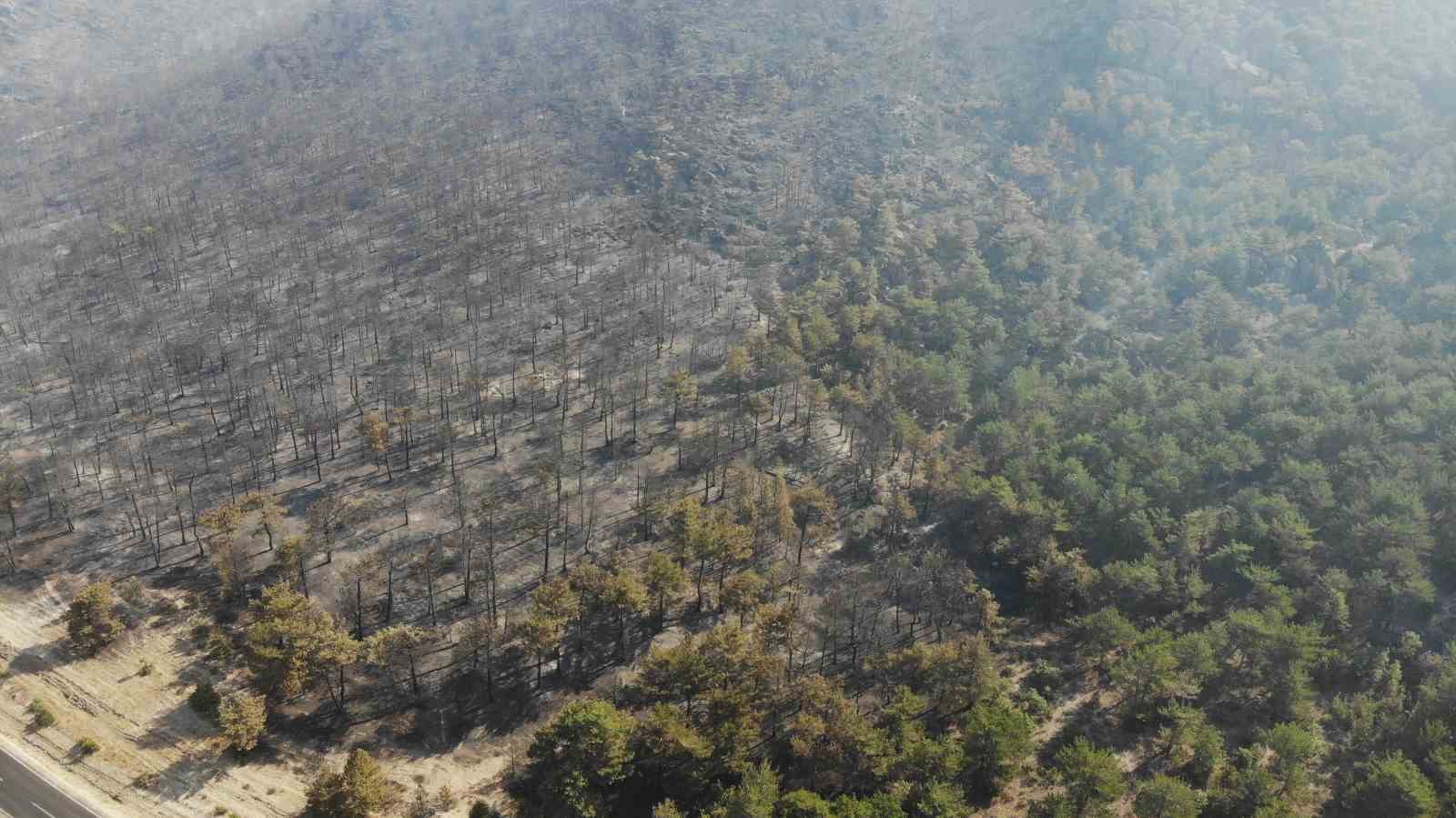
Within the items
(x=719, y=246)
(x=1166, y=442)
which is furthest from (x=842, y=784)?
(x=719, y=246)

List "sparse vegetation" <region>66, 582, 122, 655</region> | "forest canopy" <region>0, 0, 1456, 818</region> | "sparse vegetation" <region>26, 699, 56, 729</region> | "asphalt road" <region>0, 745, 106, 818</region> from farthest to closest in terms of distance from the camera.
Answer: "sparse vegetation" <region>66, 582, 122, 655</region> → "forest canopy" <region>0, 0, 1456, 818</region> → "sparse vegetation" <region>26, 699, 56, 729</region> → "asphalt road" <region>0, 745, 106, 818</region>

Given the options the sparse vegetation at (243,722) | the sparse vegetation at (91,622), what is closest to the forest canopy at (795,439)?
the sparse vegetation at (243,722)

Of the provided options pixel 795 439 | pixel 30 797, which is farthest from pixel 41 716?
pixel 795 439

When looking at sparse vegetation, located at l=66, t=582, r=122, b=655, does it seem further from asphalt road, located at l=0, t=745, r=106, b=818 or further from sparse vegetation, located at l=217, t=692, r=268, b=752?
sparse vegetation, located at l=217, t=692, r=268, b=752

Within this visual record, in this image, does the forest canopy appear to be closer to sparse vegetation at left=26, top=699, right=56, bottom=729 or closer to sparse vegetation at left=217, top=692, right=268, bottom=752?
sparse vegetation at left=217, top=692, right=268, bottom=752

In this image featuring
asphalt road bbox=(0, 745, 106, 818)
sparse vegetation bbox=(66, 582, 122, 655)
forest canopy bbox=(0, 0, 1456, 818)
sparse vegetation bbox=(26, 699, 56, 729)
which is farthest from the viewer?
sparse vegetation bbox=(66, 582, 122, 655)

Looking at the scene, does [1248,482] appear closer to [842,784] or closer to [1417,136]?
[842,784]

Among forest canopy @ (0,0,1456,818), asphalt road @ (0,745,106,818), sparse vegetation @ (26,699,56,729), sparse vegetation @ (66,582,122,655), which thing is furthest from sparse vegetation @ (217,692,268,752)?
sparse vegetation @ (66,582,122,655)

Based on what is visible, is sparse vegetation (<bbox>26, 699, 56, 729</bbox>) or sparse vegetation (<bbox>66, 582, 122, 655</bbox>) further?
sparse vegetation (<bbox>66, 582, 122, 655</bbox>)

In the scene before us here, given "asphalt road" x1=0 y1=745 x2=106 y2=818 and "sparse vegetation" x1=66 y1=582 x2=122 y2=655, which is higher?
"sparse vegetation" x1=66 y1=582 x2=122 y2=655

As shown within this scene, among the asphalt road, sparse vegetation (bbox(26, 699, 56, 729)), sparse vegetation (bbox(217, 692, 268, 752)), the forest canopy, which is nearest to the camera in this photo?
the asphalt road
